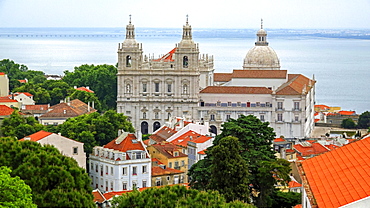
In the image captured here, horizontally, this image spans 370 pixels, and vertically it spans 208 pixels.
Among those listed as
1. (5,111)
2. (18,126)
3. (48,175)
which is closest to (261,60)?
(5,111)

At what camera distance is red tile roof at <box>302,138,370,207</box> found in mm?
18000

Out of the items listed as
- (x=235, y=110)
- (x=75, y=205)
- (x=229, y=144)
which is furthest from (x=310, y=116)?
(x=75, y=205)

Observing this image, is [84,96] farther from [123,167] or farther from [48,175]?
[48,175]

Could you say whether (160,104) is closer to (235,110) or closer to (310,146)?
(235,110)

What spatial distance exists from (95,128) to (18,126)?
5.10 metres

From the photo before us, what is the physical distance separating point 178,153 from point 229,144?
15062 millimetres

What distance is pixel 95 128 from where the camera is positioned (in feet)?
171

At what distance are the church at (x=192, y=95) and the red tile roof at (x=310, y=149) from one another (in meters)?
16.5

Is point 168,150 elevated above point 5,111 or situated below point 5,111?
below

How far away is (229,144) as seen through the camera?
30750 mm

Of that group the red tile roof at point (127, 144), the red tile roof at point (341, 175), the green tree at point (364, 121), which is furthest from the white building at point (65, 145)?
the green tree at point (364, 121)

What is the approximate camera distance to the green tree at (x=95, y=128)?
4912 centimetres

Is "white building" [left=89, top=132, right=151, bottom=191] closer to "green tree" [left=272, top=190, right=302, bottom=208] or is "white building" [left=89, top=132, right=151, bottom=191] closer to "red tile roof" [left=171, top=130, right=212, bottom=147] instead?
"red tile roof" [left=171, top=130, right=212, bottom=147]

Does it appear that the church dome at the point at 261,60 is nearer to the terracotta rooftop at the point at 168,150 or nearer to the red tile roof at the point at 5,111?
the red tile roof at the point at 5,111
